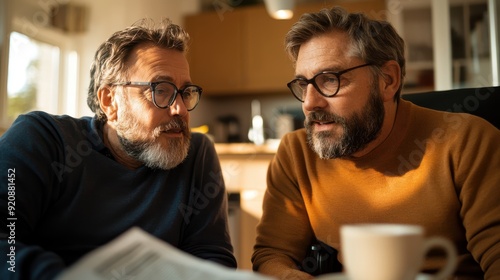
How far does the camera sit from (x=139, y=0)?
3.29 meters

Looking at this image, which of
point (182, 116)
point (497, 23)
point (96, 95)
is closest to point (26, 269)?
point (182, 116)

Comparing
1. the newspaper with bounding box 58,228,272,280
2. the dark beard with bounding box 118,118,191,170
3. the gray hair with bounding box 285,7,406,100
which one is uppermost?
the gray hair with bounding box 285,7,406,100

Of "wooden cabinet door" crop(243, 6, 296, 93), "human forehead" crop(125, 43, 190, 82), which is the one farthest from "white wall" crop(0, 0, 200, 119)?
"human forehead" crop(125, 43, 190, 82)

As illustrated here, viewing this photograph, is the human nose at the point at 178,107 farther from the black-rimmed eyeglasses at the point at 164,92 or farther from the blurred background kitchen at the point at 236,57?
the blurred background kitchen at the point at 236,57

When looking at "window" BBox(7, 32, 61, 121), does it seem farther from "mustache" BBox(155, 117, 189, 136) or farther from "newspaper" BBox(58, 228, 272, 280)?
"newspaper" BBox(58, 228, 272, 280)

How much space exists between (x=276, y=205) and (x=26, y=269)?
1.96 feet

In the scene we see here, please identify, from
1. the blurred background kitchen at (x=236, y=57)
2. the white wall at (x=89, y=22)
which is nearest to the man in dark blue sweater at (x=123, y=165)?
the blurred background kitchen at (x=236, y=57)

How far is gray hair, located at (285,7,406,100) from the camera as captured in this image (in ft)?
3.76

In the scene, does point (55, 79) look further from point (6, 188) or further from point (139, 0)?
point (6, 188)

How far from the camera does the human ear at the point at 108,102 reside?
124 centimetres

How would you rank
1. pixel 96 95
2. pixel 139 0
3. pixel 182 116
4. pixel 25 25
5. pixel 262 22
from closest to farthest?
pixel 182 116 → pixel 96 95 → pixel 25 25 → pixel 139 0 → pixel 262 22

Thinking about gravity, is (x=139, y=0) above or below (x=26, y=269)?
above

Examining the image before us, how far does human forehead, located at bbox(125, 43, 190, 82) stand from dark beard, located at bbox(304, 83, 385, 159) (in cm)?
35

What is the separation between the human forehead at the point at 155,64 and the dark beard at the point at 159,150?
12 cm
